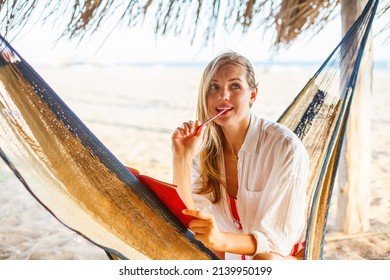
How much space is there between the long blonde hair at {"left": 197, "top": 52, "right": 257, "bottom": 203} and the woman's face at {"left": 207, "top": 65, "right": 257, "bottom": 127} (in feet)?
0.05

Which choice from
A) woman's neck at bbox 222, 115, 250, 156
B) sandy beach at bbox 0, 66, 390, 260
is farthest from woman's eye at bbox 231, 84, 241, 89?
sandy beach at bbox 0, 66, 390, 260

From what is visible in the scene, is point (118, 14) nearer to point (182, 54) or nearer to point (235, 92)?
point (235, 92)

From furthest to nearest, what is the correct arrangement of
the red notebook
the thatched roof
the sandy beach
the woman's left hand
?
1. the sandy beach
2. the thatched roof
3. the red notebook
4. the woman's left hand

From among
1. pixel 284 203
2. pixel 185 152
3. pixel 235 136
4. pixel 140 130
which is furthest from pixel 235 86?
pixel 140 130

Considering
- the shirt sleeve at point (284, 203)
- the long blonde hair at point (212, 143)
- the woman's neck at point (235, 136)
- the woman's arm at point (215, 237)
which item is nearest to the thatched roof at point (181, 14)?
the long blonde hair at point (212, 143)

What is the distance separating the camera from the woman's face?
1.42 m

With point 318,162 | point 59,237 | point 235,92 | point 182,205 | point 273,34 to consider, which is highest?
point 273,34

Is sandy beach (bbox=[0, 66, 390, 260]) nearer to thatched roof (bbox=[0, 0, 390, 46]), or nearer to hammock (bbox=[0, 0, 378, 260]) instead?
hammock (bbox=[0, 0, 378, 260])

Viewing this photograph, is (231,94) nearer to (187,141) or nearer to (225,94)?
(225,94)

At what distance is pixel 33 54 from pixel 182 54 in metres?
1.35
